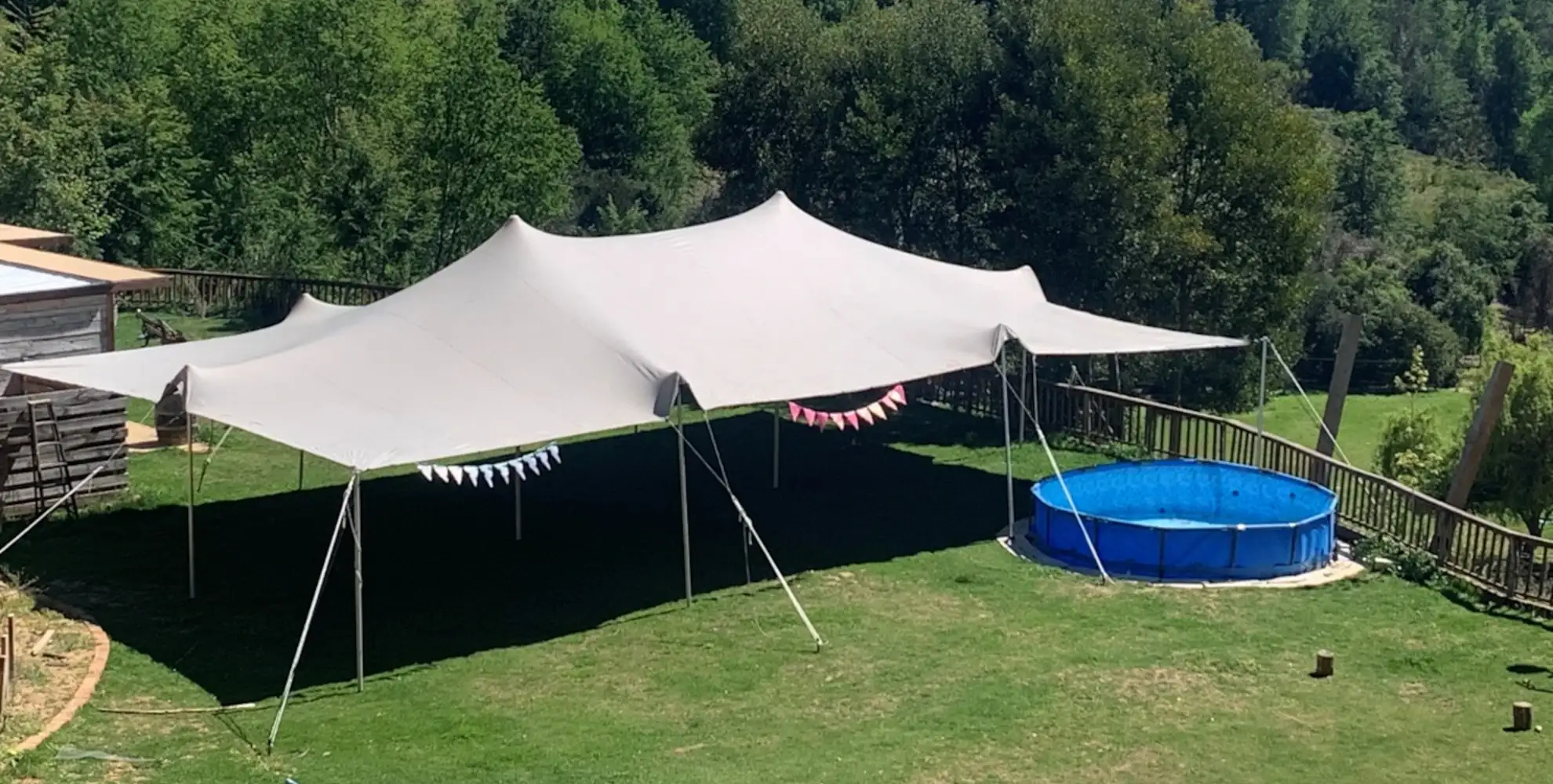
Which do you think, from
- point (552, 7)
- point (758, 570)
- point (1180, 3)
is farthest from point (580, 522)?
point (552, 7)

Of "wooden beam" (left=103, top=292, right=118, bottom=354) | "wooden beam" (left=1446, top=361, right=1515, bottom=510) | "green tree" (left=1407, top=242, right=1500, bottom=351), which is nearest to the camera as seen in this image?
"wooden beam" (left=1446, top=361, right=1515, bottom=510)

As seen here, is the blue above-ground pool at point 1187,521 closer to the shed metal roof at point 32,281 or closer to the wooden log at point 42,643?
the wooden log at point 42,643

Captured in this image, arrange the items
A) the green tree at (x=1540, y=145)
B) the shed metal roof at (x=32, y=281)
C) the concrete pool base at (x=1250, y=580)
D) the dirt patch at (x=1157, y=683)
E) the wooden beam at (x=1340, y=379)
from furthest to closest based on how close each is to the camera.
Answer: the green tree at (x=1540, y=145), the wooden beam at (x=1340, y=379), the shed metal roof at (x=32, y=281), the concrete pool base at (x=1250, y=580), the dirt patch at (x=1157, y=683)

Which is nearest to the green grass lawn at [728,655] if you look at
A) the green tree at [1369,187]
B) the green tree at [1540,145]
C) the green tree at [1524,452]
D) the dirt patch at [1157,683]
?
the dirt patch at [1157,683]

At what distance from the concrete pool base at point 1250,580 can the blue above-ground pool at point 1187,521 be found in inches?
2.9

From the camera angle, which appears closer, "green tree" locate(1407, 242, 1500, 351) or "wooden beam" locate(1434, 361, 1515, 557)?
"wooden beam" locate(1434, 361, 1515, 557)

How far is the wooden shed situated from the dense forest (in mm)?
13238

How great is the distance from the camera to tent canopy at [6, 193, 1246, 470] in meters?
14.1

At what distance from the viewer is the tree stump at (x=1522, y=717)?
12.1m

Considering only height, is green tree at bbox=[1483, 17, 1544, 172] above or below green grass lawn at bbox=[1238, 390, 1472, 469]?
above

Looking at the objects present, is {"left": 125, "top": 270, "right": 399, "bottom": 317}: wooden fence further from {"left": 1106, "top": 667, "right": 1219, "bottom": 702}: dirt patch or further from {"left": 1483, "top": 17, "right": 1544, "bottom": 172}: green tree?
{"left": 1483, "top": 17, "right": 1544, "bottom": 172}: green tree

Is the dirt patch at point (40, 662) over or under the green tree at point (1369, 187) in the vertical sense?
under

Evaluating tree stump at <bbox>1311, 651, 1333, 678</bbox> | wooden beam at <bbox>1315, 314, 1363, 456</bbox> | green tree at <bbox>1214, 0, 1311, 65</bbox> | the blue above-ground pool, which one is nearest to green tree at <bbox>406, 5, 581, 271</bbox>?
the blue above-ground pool

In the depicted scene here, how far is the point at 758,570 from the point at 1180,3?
16822 millimetres
